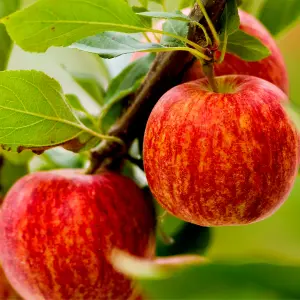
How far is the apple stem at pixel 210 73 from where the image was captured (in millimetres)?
411

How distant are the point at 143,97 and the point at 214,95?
109 mm

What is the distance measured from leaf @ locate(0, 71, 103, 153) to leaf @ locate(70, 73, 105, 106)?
0.64ft

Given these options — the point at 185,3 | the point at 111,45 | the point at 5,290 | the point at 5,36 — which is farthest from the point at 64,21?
the point at 5,290

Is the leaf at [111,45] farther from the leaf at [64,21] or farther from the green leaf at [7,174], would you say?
the green leaf at [7,174]

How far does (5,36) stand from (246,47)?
0.31m

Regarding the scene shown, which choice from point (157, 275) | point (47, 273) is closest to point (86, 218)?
point (47, 273)

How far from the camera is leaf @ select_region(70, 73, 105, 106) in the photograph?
0.66 m

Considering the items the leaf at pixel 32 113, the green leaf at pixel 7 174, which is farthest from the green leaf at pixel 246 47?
the green leaf at pixel 7 174

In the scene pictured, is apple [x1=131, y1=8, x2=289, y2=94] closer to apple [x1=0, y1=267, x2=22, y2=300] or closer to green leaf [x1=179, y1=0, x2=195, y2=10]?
green leaf [x1=179, y1=0, x2=195, y2=10]

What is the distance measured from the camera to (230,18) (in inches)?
15.6

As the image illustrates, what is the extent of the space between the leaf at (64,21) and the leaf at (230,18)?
6 cm

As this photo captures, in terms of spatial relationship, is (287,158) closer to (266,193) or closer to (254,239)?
(266,193)

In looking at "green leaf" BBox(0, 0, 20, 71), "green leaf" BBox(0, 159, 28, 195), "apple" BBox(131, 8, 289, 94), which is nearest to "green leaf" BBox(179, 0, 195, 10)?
"apple" BBox(131, 8, 289, 94)

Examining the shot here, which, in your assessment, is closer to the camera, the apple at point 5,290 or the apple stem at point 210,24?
the apple stem at point 210,24
